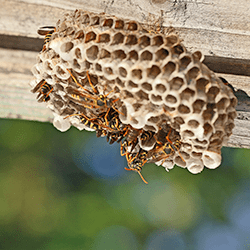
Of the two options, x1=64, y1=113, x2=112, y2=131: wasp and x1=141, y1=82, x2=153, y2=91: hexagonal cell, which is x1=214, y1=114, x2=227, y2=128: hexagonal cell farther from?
x1=64, y1=113, x2=112, y2=131: wasp

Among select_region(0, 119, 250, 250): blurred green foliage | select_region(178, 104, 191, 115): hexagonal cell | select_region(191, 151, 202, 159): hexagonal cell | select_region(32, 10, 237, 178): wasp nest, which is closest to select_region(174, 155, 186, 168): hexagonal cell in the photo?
select_region(32, 10, 237, 178): wasp nest

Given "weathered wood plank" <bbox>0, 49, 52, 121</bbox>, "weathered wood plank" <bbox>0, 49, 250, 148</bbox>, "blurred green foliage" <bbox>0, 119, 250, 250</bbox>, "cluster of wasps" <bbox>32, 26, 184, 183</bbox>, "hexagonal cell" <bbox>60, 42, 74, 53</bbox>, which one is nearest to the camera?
"hexagonal cell" <bbox>60, 42, 74, 53</bbox>

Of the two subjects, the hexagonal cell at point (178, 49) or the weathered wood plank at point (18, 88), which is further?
the weathered wood plank at point (18, 88)

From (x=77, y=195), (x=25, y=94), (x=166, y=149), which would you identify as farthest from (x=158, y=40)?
(x=77, y=195)

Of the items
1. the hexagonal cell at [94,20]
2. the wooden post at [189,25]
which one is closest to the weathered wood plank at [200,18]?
the wooden post at [189,25]

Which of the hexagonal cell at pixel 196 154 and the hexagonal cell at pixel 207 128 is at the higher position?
the hexagonal cell at pixel 207 128

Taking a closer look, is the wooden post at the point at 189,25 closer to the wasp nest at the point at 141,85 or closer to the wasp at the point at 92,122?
the wasp nest at the point at 141,85

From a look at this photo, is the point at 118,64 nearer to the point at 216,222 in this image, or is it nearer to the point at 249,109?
the point at 249,109

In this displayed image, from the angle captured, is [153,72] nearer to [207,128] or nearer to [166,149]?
[207,128]
